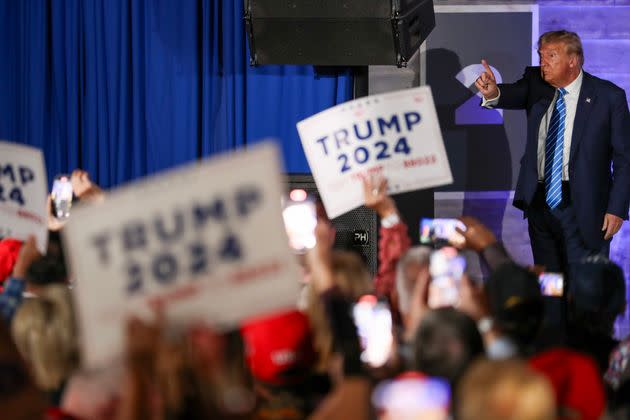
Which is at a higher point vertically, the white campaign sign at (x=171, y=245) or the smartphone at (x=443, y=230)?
the white campaign sign at (x=171, y=245)

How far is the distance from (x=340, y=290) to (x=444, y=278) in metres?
0.37

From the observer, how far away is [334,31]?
6625 mm

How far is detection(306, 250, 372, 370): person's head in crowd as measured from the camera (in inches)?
123

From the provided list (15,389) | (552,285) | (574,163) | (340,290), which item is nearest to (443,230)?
(552,285)

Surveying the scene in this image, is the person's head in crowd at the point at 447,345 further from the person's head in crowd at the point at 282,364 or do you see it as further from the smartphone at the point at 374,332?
the smartphone at the point at 374,332

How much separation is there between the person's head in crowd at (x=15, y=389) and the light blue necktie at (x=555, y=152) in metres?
4.17

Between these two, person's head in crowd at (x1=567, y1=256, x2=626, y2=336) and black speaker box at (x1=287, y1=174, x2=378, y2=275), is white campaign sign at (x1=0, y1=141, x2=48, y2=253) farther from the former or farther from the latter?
black speaker box at (x1=287, y1=174, x2=378, y2=275)

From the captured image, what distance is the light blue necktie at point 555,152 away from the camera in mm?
6199

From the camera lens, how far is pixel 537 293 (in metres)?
3.60

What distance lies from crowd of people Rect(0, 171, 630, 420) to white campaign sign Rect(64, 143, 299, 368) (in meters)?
0.08

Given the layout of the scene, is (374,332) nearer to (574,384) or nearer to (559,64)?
(574,384)

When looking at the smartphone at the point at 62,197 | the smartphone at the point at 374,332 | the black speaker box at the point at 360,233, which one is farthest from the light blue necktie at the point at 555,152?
the smartphone at the point at 374,332

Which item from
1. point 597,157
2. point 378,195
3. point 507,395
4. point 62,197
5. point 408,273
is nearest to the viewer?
point 507,395

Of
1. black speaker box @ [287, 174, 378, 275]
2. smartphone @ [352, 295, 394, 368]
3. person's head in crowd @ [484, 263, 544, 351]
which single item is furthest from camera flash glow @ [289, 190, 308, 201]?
person's head in crowd @ [484, 263, 544, 351]
